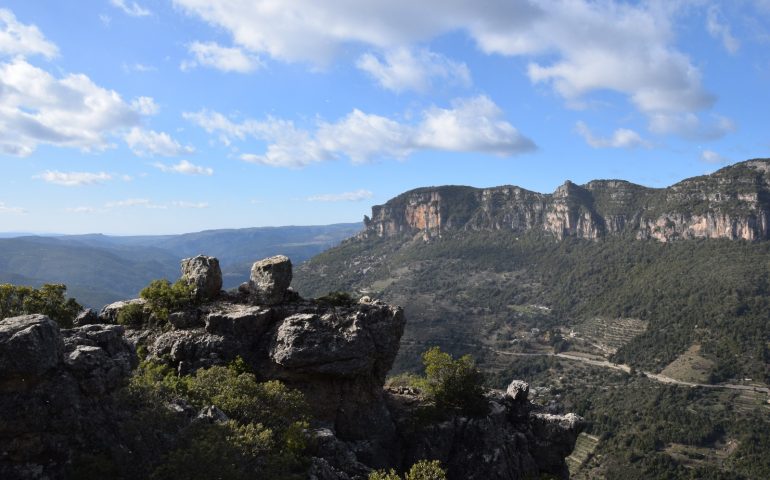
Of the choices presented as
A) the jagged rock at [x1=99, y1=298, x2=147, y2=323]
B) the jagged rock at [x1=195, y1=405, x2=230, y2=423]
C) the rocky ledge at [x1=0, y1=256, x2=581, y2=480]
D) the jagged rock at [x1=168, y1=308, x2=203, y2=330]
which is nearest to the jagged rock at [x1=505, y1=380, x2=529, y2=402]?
the rocky ledge at [x1=0, y1=256, x2=581, y2=480]

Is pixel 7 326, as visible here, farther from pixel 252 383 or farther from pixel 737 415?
pixel 737 415

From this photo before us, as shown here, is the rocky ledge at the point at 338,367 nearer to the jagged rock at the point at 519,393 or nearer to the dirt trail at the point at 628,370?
the jagged rock at the point at 519,393

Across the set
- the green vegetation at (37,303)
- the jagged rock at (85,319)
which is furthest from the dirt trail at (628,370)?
the green vegetation at (37,303)

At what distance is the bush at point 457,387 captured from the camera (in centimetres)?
3744

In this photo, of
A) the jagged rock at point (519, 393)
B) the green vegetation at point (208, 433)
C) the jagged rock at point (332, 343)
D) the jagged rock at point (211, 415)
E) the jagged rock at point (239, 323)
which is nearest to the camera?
the green vegetation at point (208, 433)

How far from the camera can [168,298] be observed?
37438mm

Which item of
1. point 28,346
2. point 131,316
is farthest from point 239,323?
point 28,346

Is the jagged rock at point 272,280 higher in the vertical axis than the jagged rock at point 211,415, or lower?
higher

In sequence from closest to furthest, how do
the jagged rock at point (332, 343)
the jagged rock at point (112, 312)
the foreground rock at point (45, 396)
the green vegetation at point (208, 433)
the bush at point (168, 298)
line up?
1. the foreground rock at point (45, 396)
2. the green vegetation at point (208, 433)
3. the jagged rock at point (332, 343)
4. the bush at point (168, 298)
5. the jagged rock at point (112, 312)

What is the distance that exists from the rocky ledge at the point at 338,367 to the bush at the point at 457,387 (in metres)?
1.17

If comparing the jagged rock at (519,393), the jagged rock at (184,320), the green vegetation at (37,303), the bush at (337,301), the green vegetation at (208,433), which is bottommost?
the jagged rock at (519,393)

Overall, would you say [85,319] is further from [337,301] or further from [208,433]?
[208,433]

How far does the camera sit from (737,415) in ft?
391

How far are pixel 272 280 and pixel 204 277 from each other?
6.05 metres
